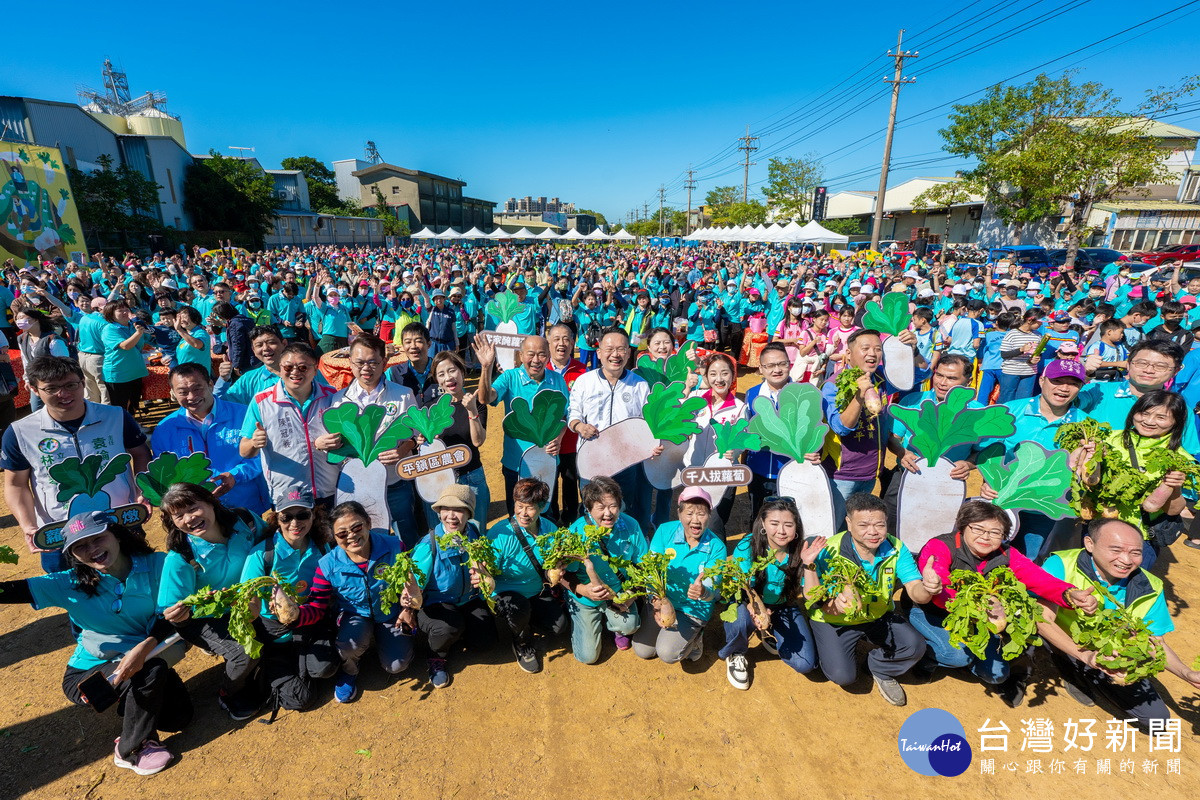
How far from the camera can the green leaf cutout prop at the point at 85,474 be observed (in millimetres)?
2803

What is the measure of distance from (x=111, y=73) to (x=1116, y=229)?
265 ft

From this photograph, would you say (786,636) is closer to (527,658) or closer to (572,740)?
(572,740)

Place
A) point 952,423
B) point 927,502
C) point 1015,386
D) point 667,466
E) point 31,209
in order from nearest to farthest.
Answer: point 952,423 < point 927,502 < point 667,466 < point 1015,386 < point 31,209

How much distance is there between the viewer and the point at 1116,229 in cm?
3014

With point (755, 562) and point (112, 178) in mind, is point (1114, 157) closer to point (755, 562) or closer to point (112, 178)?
point (755, 562)

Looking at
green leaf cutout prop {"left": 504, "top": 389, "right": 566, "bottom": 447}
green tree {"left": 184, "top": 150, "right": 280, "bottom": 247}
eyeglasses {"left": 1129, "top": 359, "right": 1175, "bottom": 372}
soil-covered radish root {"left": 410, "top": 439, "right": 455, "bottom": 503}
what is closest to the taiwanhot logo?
green leaf cutout prop {"left": 504, "top": 389, "right": 566, "bottom": 447}

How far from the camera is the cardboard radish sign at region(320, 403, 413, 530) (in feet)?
10.2

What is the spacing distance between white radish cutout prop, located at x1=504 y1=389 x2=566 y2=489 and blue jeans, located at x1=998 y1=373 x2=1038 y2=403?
620cm

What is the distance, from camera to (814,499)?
11.4 ft

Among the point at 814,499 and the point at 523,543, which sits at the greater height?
the point at 814,499

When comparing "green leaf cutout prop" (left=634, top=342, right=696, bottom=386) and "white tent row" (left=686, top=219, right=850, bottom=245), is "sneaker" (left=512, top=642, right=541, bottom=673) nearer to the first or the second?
"green leaf cutout prop" (left=634, top=342, right=696, bottom=386)

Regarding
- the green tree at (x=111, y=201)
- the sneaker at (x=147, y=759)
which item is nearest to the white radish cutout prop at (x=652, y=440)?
the sneaker at (x=147, y=759)

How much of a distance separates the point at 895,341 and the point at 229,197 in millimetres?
43872

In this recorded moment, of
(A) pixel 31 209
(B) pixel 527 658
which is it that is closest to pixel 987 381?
(B) pixel 527 658
